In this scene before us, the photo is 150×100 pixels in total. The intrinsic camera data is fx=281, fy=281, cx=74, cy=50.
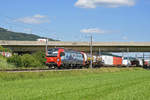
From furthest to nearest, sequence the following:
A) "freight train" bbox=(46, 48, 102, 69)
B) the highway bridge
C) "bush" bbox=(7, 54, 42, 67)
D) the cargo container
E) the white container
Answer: the highway bridge → the cargo container → the white container → "bush" bbox=(7, 54, 42, 67) → "freight train" bbox=(46, 48, 102, 69)

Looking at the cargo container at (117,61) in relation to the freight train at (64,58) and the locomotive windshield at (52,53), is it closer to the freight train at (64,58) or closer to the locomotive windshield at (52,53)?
the freight train at (64,58)

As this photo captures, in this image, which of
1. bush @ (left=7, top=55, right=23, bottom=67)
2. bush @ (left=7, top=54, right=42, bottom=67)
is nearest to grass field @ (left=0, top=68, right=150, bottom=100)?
bush @ (left=7, top=54, right=42, bottom=67)

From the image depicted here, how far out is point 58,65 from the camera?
4388 centimetres

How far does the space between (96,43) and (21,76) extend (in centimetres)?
6721

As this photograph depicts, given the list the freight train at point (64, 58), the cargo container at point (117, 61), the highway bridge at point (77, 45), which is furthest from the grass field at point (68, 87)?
the highway bridge at point (77, 45)

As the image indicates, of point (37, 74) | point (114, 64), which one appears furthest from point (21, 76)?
point (114, 64)

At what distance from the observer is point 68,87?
1922 centimetres

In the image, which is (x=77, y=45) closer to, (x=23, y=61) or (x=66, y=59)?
(x=23, y=61)

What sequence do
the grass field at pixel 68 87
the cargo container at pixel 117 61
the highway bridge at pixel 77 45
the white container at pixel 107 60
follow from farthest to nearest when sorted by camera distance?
1. the highway bridge at pixel 77 45
2. the cargo container at pixel 117 61
3. the white container at pixel 107 60
4. the grass field at pixel 68 87

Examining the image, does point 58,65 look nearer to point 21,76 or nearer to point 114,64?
point 21,76

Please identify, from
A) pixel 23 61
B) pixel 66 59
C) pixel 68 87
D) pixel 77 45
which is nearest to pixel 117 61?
pixel 77 45

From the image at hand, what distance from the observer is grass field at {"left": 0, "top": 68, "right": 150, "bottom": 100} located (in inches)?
573

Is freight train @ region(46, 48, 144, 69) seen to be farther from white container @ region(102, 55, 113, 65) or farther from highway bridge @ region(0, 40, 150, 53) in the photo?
highway bridge @ region(0, 40, 150, 53)

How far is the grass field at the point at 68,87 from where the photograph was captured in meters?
14.6
